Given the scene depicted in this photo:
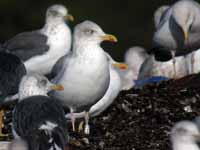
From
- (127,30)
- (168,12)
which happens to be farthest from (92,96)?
(127,30)

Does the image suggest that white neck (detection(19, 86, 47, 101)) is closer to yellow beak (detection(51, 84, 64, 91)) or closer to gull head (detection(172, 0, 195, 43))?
yellow beak (detection(51, 84, 64, 91))

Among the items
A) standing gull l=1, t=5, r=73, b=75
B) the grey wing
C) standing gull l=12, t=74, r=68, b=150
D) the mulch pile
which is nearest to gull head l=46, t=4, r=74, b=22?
standing gull l=1, t=5, r=73, b=75

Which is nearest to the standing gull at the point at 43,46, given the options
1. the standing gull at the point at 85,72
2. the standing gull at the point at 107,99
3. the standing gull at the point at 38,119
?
the standing gull at the point at 107,99

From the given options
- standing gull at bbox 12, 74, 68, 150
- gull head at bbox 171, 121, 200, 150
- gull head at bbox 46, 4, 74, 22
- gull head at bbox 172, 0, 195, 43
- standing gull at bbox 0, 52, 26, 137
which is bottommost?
gull head at bbox 171, 121, 200, 150

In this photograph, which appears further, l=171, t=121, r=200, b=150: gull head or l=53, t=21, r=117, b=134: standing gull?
l=53, t=21, r=117, b=134: standing gull

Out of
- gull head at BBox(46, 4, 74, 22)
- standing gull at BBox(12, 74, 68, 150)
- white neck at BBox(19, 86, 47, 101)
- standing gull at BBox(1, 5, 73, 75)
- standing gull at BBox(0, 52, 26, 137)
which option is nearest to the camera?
standing gull at BBox(12, 74, 68, 150)

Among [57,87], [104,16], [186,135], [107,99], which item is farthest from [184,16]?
[104,16]

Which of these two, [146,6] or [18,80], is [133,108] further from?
[146,6]

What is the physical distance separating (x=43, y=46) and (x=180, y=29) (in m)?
1.68

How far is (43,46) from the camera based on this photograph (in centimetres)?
1546

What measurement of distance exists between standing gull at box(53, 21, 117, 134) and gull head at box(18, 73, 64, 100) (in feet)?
0.94

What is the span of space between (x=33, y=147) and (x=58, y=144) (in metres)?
0.26

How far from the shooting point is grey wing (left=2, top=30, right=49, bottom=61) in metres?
15.5

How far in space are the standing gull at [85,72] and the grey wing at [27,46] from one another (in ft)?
9.55
